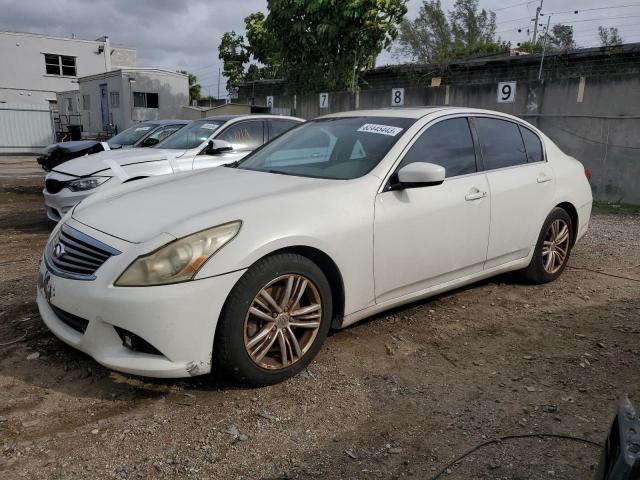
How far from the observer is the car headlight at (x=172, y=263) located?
8.53 ft

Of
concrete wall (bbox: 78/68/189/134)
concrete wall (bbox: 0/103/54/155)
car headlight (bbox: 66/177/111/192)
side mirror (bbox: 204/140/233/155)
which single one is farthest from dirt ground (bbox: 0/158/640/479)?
concrete wall (bbox: 0/103/54/155)

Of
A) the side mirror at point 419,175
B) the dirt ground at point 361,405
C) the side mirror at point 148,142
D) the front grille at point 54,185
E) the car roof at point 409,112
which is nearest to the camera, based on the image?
the dirt ground at point 361,405

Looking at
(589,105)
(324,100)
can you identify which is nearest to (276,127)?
(589,105)

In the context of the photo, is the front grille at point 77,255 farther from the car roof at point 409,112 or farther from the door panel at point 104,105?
the door panel at point 104,105

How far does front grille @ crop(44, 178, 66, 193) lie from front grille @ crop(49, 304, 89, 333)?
152 inches

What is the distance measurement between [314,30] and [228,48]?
12914mm

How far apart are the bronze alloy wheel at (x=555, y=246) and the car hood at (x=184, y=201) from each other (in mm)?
2466

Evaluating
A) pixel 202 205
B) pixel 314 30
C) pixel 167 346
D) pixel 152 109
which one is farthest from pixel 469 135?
pixel 152 109

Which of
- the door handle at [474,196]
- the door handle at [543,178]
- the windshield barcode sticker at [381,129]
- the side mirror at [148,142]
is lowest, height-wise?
the door handle at [474,196]

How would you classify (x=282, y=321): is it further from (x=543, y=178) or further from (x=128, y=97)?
(x=128, y=97)

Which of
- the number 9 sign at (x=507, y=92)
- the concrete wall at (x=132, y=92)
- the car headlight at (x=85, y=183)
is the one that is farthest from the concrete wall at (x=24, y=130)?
the number 9 sign at (x=507, y=92)

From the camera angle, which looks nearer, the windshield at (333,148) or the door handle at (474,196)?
the windshield at (333,148)

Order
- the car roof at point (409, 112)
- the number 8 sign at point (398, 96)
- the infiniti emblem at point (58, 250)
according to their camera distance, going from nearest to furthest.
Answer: the infiniti emblem at point (58, 250) → the car roof at point (409, 112) → the number 8 sign at point (398, 96)

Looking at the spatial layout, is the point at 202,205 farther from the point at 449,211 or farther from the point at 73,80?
the point at 73,80
